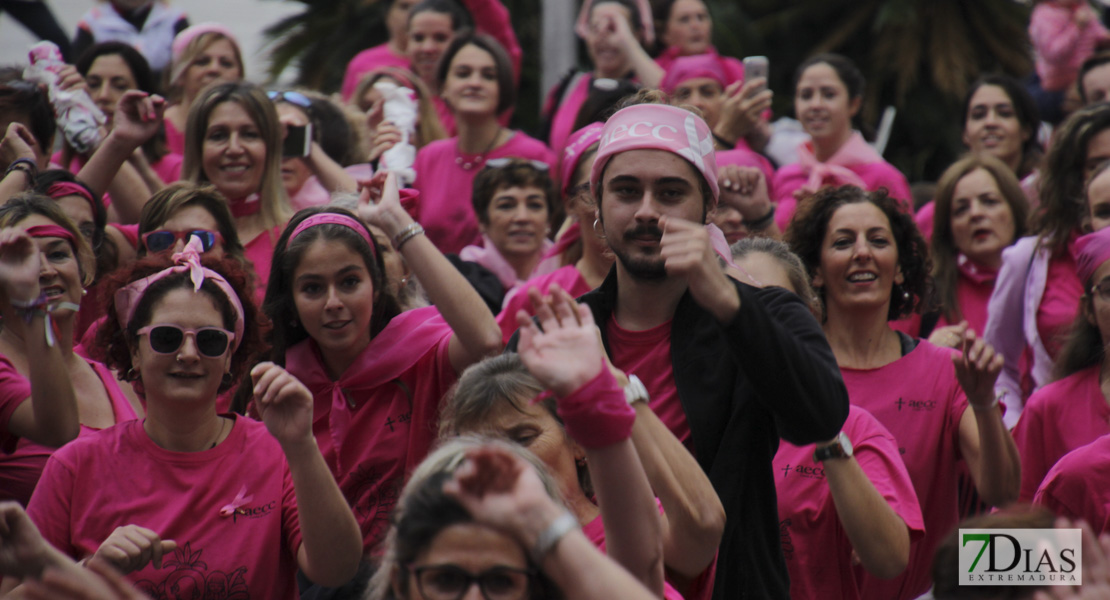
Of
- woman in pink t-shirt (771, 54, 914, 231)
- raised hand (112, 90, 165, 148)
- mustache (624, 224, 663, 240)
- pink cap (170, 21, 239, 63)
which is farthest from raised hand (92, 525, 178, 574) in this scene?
pink cap (170, 21, 239, 63)

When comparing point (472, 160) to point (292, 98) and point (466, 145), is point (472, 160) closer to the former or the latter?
point (466, 145)

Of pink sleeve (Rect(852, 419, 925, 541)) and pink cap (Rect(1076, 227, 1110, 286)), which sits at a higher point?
pink cap (Rect(1076, 227, 1110, 286))

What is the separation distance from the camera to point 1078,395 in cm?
392

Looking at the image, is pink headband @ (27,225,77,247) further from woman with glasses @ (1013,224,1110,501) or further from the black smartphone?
woman with glasses @ (1013,224,1110,501)

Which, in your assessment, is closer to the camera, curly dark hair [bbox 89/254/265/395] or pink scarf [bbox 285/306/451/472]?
curly dark hair [bbox 89/254/265/395]

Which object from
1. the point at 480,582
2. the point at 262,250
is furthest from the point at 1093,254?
the point at 262,250

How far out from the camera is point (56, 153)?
19.1 feet

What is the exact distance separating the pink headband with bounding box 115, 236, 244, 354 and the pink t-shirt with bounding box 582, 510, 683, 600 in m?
1.25

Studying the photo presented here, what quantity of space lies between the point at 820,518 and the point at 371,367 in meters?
1.37

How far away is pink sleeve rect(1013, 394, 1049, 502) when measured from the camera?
392cm

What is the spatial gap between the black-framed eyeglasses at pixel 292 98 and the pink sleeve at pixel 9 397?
2.28 metres

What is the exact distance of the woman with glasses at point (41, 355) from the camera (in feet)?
11.7

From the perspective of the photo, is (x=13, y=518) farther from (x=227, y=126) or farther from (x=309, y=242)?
(x=227, y=126)
